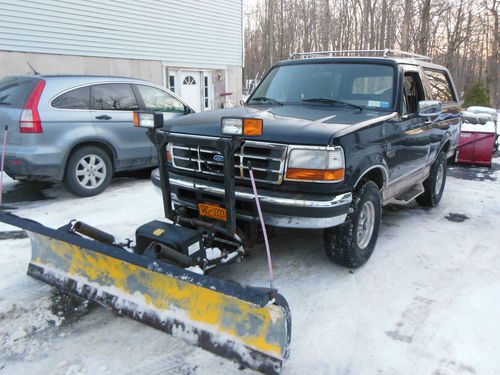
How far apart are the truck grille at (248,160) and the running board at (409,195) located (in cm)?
214

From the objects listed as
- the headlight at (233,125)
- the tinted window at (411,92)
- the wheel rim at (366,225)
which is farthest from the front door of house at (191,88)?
the headlight at (233,125)

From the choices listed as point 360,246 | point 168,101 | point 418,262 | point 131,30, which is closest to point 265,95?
point 360,246

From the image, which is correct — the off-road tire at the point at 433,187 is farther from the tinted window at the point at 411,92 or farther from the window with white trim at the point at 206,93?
the window with white trim at the point at 206,93

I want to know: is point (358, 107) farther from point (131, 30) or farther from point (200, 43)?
point (200, 43)

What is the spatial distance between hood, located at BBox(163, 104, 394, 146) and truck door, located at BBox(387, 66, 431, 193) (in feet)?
1.26

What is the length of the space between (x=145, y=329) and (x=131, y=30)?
13.0m

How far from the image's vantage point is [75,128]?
6.08 meters

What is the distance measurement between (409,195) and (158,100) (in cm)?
445

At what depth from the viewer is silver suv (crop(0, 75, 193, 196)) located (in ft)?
18.6

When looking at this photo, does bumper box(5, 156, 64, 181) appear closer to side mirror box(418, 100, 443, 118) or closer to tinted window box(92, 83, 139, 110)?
tinted window box(92, 83, 139, 110)

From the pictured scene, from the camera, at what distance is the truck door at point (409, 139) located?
4.39 m

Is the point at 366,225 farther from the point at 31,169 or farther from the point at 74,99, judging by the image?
the point at 74,99

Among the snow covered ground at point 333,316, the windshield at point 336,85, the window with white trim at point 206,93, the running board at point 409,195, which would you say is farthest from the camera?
the window with white trim at point 206,93

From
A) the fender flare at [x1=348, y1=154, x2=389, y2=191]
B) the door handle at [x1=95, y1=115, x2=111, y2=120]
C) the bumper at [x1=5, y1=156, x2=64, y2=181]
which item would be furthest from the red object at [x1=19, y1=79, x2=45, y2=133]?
the fender flare at [x1=348, y1=154, x2=389, y2=191]
